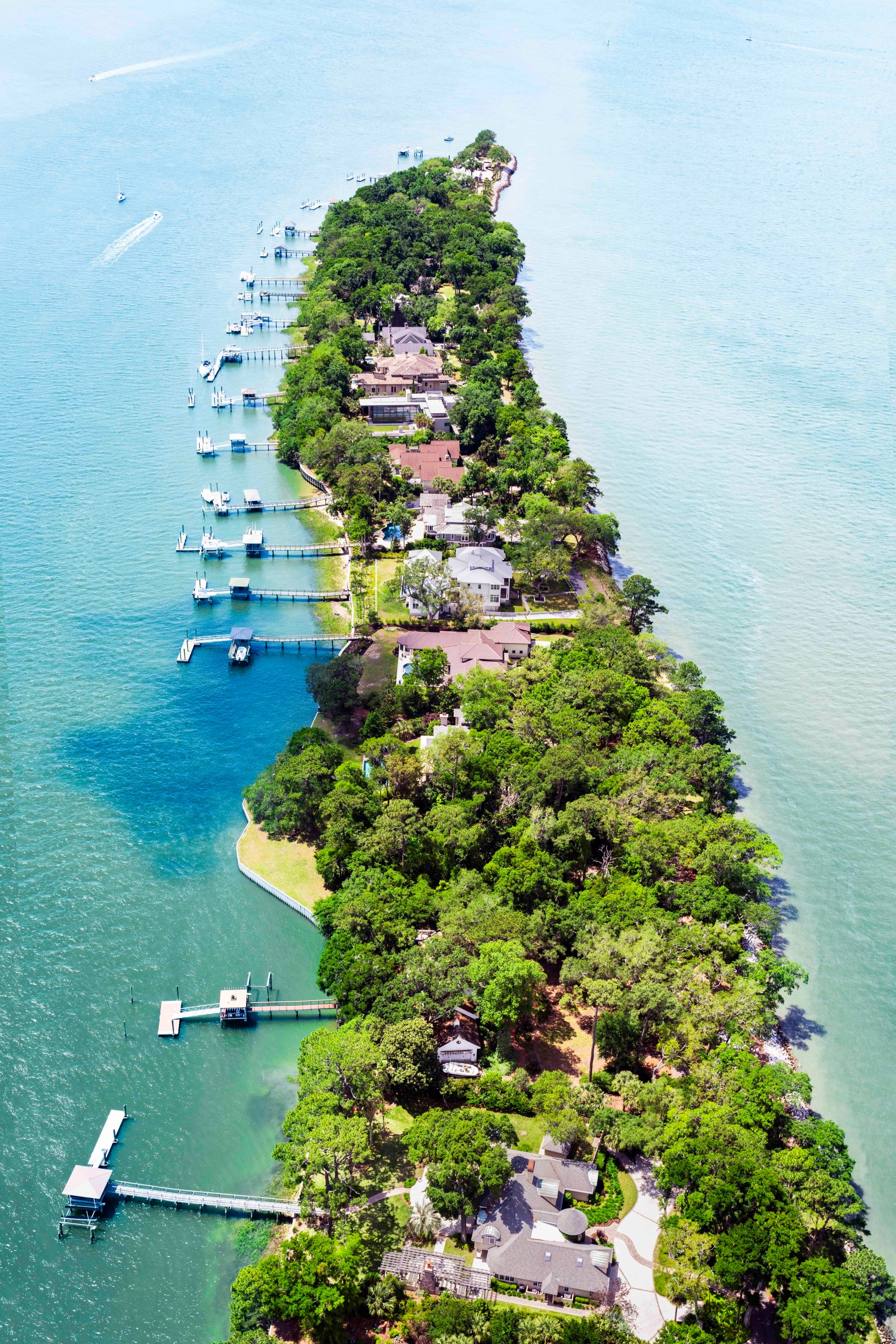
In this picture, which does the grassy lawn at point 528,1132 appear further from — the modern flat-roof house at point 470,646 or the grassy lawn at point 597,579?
the grassy lawn at point 597,579

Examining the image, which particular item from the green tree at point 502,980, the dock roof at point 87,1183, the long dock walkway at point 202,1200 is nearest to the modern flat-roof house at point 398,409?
the green tree at point 502,980

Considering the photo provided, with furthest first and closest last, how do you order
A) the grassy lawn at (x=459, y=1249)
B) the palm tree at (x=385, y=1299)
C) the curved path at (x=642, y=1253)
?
the grassy lawn at (x=459, y=1249), the curved path at (x=642, y=1253), the palm tree at (x=385, y=1299)

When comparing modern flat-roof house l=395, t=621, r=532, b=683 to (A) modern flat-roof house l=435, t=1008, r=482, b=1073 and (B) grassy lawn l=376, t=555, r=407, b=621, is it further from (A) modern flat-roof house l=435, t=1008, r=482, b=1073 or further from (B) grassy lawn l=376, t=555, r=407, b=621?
(A) modern flat-roof house l=435, t=1008, r=482, b=1073

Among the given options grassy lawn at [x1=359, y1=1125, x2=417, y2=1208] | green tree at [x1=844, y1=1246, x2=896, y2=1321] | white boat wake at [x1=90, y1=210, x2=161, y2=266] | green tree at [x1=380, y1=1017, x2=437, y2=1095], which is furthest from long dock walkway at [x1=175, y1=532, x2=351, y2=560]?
white boat wake at [x1=90, y1=210, x2=161, y2=266]

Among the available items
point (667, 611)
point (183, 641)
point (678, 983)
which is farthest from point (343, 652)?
point (678, 983)

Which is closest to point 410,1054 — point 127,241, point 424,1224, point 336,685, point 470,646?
point 424,1224

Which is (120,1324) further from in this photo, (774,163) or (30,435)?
(774,163)
